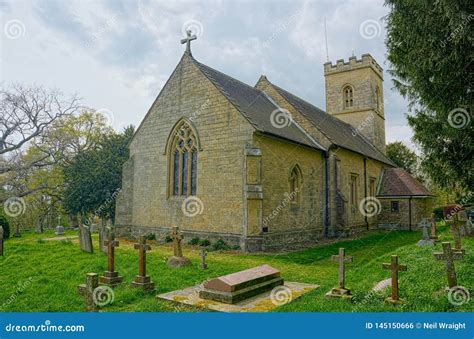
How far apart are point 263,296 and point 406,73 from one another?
8598 mm

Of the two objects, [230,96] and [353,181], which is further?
[353,181]

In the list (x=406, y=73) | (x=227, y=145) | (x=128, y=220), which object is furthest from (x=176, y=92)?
(x=406, y=73)

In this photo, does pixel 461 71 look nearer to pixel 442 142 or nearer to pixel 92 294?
pixel 442 142

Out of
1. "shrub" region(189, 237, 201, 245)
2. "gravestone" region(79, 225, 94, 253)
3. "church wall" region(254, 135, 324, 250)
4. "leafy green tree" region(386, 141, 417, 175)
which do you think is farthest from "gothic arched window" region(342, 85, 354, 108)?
"gravestone" region(79, 225, 94, 253)

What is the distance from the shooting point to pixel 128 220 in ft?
61.3

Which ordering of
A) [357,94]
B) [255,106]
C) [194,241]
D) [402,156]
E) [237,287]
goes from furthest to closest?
[402,156] → [357,94] → [255,106] → [194,241] → [237,287]

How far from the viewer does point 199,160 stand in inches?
631

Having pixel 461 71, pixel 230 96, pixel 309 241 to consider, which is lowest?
pixel 309 241

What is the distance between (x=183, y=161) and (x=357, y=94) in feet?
66.0

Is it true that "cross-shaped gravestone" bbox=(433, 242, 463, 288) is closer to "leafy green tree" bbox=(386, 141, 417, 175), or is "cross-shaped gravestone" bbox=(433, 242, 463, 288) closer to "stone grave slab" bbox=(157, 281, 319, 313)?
"stone grave slab" bbox=(157, 281, 319, 313)

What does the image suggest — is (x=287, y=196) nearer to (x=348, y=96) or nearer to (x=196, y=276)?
(x=196, y=276)

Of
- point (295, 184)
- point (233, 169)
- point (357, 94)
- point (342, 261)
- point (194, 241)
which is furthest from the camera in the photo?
point (357, 94)

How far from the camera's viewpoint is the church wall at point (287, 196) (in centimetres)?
1496

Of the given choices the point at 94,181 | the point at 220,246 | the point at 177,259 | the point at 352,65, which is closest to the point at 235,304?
the point at 177,259
